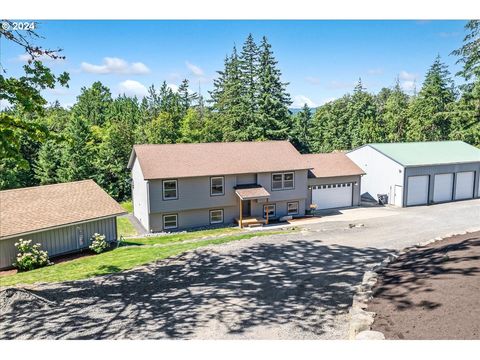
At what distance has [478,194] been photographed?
29.5 m

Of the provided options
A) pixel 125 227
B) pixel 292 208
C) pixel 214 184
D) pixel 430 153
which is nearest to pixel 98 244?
pixel 125 227

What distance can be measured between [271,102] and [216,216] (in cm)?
2037

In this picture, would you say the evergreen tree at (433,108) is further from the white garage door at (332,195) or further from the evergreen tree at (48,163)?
the evergreen tree at (48,163)

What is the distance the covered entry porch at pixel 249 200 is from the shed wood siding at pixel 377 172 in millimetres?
9379

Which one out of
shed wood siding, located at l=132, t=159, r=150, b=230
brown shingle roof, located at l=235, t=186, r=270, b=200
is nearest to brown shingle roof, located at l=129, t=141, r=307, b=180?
shed wood siding, located at l=132, t=159, r=150, b=230

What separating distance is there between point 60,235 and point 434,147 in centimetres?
2725

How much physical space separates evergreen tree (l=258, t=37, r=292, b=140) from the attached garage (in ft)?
43.7

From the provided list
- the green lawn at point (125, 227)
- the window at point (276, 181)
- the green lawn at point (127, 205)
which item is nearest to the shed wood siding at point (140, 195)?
the green lawn at point (125, 227)

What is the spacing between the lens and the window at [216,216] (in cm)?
2461

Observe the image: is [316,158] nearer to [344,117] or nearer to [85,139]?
[85,139]

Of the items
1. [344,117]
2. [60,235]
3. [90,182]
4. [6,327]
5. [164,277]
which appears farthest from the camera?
[344,117]

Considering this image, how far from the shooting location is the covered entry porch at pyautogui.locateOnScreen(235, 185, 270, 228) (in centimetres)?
2366

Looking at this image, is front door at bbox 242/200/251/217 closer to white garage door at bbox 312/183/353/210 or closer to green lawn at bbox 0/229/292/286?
white garage door at bbox 312/183/353/210
